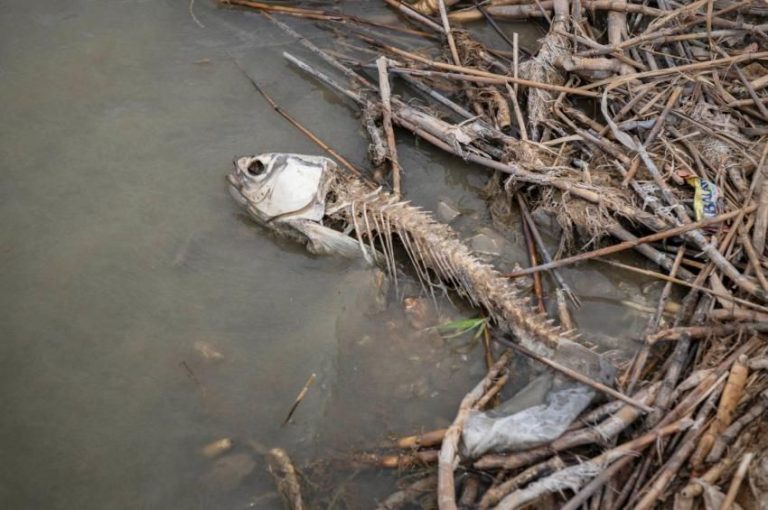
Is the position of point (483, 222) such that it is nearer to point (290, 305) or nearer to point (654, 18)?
point (290, 305)

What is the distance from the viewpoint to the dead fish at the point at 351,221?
3.61 meters

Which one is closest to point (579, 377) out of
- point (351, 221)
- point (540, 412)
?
point (540, 412)

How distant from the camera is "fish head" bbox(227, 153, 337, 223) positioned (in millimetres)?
3914

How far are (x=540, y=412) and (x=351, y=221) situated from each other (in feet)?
4.90

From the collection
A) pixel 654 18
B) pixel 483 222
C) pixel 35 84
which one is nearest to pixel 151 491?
pixel 483 222

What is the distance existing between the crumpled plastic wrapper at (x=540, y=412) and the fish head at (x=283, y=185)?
1.52 m

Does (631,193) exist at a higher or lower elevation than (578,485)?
higher

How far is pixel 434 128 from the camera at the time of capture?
4176 millimetres

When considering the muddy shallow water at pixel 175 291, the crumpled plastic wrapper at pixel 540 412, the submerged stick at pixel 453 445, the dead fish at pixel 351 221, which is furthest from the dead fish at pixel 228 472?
the dead fish at pixel 351 221

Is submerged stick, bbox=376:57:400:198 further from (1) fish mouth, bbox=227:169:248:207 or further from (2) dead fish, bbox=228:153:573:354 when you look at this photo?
(1) fish mouth, bbox=227:169:248:207

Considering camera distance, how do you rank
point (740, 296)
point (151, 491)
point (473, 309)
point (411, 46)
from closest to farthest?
point (151, 491)
point (740, 296)
point (473, 309)
point (411, 46)

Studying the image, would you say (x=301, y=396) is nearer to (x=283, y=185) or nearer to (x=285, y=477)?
(x=285, y=477)

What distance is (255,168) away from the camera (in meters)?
4.01

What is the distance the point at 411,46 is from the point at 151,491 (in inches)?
130
